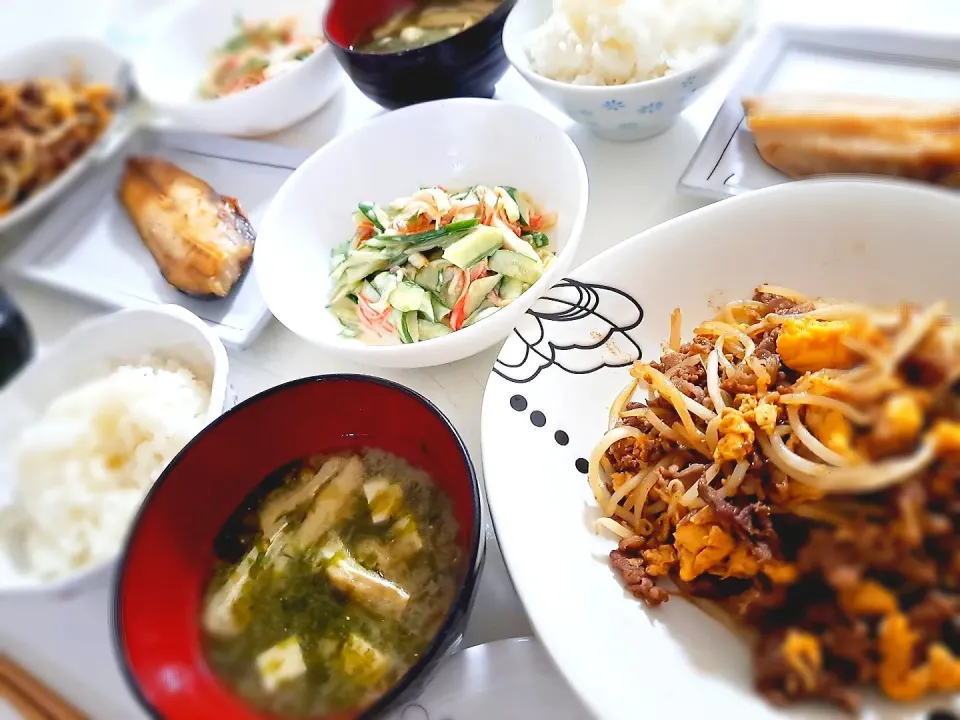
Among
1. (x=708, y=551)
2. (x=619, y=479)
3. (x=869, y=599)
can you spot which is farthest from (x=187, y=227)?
(x=869, y=599)

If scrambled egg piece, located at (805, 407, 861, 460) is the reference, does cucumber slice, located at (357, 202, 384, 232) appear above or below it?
below

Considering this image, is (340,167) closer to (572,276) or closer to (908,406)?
(572,276)

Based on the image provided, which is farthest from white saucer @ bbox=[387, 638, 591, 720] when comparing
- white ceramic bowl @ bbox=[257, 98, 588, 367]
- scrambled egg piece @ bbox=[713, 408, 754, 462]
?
white ceramic bowl @ bbox=[257, 98, 588, 367]

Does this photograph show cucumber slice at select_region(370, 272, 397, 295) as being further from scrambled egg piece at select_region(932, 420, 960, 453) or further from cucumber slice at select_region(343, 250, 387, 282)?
scrambled egg piece at select_region(932, 420, 960, 453)

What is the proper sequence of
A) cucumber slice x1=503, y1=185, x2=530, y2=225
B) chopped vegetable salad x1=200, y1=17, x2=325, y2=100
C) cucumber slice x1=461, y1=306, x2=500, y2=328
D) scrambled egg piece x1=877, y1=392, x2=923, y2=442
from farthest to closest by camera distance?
1. chopped vegetable salad x1=200, y1=17, x2=325, y2=100
2. cucumber slice x1=503, y1=185, x2=530, y2=225
3. cucumber slice x1=461, y1=306, x2=500, y2=328
4. scrambled egg piece x1=877, y1=392, x2=923, y2=442

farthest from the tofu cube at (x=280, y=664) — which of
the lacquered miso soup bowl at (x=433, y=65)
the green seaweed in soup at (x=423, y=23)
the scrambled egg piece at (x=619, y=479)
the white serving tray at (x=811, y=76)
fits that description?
the green seaweed in soup at (x=423, y=23)

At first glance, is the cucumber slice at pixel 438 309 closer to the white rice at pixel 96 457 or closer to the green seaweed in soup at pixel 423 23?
the white rice at pixel 96 457

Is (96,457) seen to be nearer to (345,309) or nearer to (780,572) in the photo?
(345,309)
